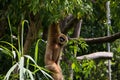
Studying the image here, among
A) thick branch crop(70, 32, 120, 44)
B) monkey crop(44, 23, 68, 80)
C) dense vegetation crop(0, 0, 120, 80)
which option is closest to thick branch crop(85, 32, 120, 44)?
thick branch crop(70, 32, 120, 44)

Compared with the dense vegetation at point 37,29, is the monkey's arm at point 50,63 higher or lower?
lower

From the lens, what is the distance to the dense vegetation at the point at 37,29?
1913mm

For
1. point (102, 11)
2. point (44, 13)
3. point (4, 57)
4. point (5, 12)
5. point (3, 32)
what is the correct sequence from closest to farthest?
point (44, 13), point (5, 12), point (3, 32), point (4, 57), point (102, 11)

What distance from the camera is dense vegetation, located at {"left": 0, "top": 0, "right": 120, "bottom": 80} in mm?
A: 1913

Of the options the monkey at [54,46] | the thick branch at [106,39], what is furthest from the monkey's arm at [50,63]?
the thick branch at [106,39]

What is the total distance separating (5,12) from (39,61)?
103 cm

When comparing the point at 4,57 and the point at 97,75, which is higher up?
the point at 4,57

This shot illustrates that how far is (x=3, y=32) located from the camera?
4426mm

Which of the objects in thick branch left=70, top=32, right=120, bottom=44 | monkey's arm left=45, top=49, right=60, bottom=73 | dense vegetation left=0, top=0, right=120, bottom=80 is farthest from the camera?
thick branch left=70, top=32, right=120, bottom=44

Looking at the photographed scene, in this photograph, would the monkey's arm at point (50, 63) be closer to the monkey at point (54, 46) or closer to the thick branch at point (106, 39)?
the monkey at point (54, 46)

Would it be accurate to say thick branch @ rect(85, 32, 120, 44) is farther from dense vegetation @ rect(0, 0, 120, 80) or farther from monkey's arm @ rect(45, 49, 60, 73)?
monkey's arm @ rect(45, 49, 60, 73)

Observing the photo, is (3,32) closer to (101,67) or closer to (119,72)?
(101,67)

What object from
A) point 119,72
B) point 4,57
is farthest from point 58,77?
point 119,72

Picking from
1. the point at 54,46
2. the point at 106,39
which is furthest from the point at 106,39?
the point at 54,46
